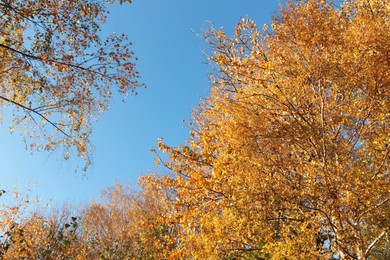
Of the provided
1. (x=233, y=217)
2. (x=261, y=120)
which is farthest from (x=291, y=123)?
(x=233, y=217)

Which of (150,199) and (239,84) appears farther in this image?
(150,199)

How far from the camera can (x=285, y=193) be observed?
7500mm

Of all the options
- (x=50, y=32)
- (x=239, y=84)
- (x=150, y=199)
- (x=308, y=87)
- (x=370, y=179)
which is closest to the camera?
(x=370, y=179)

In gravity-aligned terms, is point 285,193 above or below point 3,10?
below

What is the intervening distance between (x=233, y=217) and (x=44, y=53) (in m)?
5.70

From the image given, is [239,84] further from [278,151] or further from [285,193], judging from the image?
[285,193]

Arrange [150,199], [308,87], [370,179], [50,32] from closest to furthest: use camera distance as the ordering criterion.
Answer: [370,179], [50,32], [308,87], [150,199]

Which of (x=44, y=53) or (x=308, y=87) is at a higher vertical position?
(x=44, y=53)

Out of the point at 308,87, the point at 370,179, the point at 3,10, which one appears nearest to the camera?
the point at 370,179

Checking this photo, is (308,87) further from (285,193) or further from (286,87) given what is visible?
(285,193)

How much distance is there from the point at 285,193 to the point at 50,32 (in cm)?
641

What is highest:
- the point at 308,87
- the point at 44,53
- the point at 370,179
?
the point at 44,53

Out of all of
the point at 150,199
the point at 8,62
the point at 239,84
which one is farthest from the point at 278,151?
the point at 150,199

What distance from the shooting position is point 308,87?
27.3 feet
